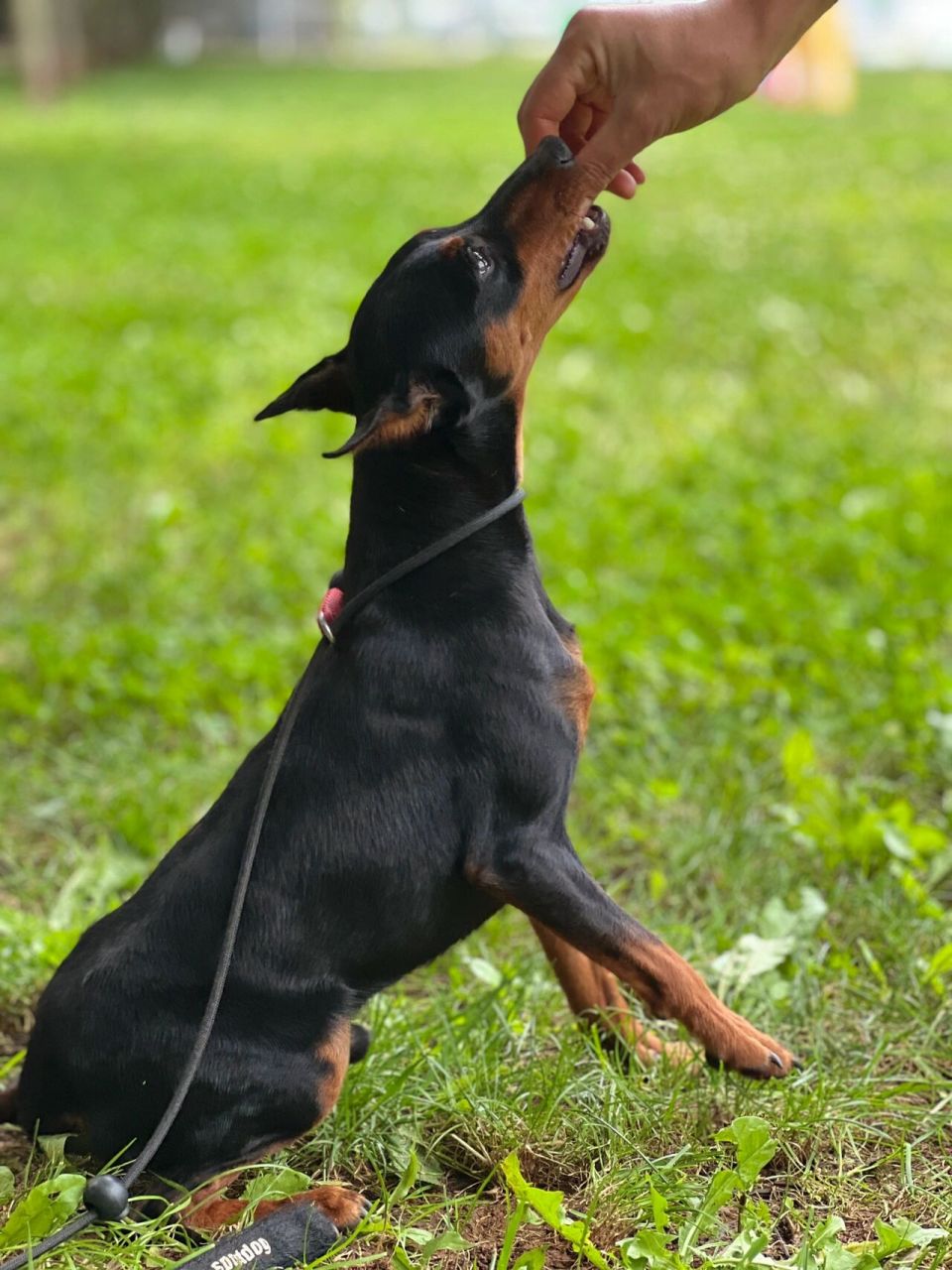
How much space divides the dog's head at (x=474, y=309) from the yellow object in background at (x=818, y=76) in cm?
1864

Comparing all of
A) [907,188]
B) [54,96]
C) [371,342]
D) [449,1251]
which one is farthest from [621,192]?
[54,96]

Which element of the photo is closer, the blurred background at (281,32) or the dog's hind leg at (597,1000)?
the dog's hind leg at (597,1000)

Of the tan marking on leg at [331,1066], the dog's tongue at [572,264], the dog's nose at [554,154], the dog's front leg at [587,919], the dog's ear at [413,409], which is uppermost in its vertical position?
the dog's nose at [554,154]

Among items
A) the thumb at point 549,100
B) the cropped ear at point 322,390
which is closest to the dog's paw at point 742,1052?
the cropped ear at point 322,390

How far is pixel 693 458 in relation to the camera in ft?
22.0

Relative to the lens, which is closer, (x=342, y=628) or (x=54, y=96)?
(x=342, y=628)

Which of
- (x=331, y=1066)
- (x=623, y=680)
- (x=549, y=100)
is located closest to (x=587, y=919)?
(x=331, y=1066)

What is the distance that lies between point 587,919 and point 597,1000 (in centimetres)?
52

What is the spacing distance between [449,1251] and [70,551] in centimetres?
393

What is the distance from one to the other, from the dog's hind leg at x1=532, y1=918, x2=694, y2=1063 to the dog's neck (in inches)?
29.8

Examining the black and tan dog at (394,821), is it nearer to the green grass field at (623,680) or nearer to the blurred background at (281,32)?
the green grass field at (623,680)

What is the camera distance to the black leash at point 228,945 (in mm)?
2467

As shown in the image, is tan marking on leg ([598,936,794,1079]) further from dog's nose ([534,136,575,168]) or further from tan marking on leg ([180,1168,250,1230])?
dog's nose ([534,136,575,168])

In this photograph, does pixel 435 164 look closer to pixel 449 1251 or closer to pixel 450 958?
pixel 450 958
